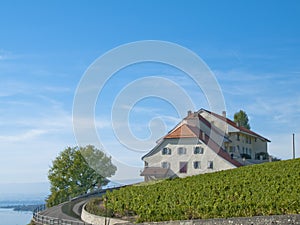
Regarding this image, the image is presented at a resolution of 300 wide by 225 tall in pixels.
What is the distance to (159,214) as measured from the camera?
28312 millimetres

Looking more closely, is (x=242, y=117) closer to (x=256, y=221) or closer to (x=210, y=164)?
(x=210, y=164)

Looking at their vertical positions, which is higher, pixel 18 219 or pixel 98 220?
pixel 98 220

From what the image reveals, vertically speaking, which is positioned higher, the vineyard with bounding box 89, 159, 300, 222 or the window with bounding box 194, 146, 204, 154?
the window with bounding box 194, 146, 204, 154

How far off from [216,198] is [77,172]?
42084mm

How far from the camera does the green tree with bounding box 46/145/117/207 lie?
67000mm

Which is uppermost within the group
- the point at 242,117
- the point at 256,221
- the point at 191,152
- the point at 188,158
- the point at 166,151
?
the point at 242,117

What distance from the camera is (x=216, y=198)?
2950 centimetres

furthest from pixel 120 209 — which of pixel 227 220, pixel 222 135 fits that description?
pixel 222 135

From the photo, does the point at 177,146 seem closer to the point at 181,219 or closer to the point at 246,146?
the point at 246,146

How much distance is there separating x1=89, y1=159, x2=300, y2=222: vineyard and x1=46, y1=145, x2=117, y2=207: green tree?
98.1 ft

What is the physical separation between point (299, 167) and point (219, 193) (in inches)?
406

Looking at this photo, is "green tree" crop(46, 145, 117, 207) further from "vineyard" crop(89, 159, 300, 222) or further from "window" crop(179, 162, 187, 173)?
"vineyard" crop(89, 159, 300, 222)

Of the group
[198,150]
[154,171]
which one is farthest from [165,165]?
[198,150]

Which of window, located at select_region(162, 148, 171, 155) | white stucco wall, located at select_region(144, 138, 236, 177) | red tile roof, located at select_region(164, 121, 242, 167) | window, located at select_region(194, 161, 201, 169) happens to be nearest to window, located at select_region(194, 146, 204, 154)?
white stucco wall, located at select_region(144, 138, 236, 177)
